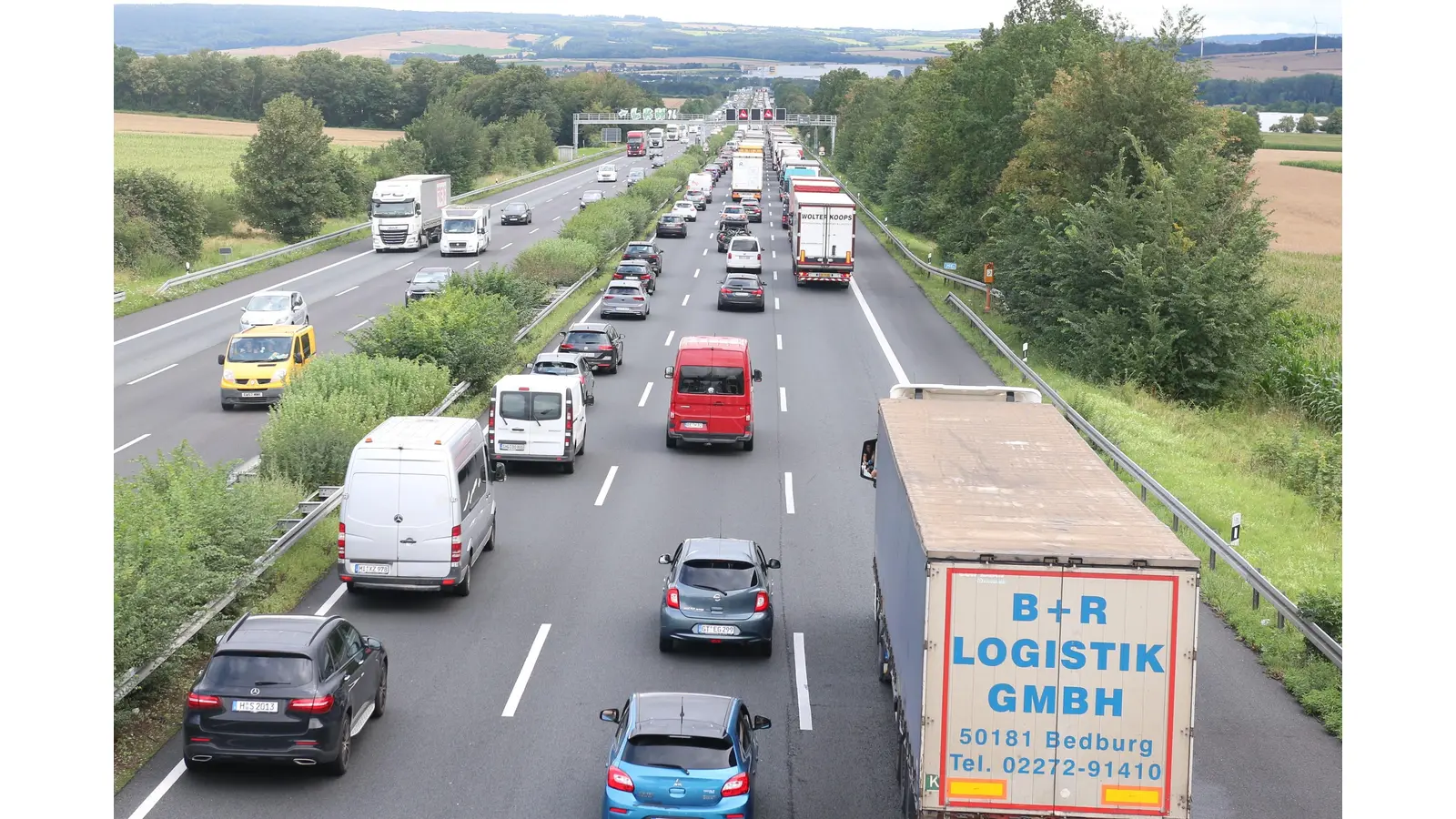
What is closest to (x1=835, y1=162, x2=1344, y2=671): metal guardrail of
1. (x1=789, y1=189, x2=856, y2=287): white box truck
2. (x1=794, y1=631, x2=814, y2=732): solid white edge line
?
(x1=794, y1=631, x2=814, y2=732): solid white edge line

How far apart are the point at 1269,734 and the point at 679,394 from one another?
608 inches

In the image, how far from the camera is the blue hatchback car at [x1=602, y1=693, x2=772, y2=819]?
11844 millimetres

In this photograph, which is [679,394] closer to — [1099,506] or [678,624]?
[678,624]

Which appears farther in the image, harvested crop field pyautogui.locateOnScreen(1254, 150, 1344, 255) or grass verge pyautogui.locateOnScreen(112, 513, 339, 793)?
harvested crop field pyautogui.locateOnScreen(1254, 150, 1344, 255)

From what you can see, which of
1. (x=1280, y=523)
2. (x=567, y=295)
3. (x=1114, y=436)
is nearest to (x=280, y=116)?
(x=567, y=295)

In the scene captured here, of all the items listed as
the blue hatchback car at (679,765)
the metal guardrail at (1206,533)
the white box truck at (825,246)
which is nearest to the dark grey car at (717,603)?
the blue hatchback car at (679,765)

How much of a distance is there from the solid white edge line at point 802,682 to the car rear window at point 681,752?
10.5 feet

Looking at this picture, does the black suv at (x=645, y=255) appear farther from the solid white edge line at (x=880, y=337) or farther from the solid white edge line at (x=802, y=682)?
the solid white edge line at (x=802, y=682)

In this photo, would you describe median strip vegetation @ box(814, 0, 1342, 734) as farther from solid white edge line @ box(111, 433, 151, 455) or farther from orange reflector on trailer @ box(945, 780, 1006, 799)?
solid white edge line @ box(111, 433, 151, 455)

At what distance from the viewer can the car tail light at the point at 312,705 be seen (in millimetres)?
12992

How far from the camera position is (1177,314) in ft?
119

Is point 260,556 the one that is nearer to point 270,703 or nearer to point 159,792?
point 159,792

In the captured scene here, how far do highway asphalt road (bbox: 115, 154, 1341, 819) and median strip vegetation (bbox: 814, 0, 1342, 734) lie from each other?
2544 mm

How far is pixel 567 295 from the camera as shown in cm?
4912
